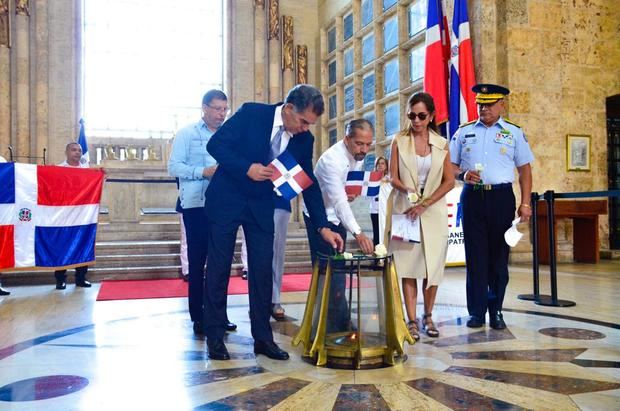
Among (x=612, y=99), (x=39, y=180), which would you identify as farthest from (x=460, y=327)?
(x=612, y=99)

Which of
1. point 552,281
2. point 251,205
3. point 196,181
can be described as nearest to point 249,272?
point 251,205

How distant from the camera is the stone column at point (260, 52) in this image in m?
12.2

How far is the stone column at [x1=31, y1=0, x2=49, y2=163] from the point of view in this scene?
1088 centimetres

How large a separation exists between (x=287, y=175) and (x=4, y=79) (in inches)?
405

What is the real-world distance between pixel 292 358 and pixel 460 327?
1221 millimetres

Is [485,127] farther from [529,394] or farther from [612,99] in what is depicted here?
[612,99]

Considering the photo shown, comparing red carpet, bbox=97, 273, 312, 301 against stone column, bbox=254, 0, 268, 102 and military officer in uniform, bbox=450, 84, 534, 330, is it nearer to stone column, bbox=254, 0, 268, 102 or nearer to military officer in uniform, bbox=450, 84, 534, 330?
military officer in uniform, bbox=450, 84, 534, 330

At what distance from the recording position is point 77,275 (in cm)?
574

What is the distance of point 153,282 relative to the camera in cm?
604

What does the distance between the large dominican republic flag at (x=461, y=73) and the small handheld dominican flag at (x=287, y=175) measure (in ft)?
14.9

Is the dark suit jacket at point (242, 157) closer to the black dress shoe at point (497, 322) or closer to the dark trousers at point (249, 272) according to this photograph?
the dark trousers at point (249, 272)

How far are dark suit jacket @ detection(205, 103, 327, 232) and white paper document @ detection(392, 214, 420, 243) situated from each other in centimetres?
60

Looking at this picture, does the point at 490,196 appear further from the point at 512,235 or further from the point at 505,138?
the point at 505,138

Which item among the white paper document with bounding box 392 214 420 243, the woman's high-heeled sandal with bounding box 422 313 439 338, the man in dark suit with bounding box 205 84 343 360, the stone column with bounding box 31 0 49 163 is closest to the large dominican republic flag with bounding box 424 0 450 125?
the white paper document with bounding box 392 214 420 243
